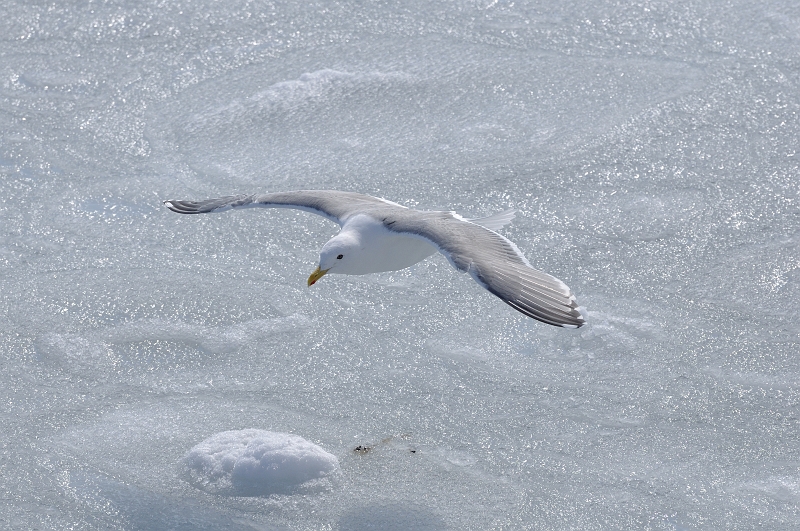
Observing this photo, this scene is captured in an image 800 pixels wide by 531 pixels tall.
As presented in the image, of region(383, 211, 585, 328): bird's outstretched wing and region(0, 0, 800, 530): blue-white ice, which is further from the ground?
region(383, 211, 585, 328): bird's outstretched wing

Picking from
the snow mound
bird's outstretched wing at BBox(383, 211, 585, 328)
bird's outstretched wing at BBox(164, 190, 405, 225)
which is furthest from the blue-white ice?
bird's outstretched wing at BBox(383, 211, 585, 328)

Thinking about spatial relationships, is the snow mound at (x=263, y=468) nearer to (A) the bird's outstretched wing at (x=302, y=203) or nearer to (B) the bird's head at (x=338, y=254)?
(B) the bird's head at (x=338, y=254)

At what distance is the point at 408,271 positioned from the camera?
15.4ft

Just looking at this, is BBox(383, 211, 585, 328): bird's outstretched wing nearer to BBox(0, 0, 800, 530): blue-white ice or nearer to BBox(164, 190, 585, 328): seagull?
BBox(164, 190, 585, 328): seagull

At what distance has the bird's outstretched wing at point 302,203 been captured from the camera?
14.4ft

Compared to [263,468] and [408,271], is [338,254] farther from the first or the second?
[263,468]

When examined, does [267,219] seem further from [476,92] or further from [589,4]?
[589,4]

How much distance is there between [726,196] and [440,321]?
1.63 metres

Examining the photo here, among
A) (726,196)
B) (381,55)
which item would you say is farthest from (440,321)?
(381,55)

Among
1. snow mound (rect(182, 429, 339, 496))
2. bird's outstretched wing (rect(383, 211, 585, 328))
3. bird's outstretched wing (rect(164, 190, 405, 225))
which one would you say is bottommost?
snow mound (rect(182, 429, 339, 496))

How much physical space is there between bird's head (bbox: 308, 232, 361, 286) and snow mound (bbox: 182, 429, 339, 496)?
70 centimetres

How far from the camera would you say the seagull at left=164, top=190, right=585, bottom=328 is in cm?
338

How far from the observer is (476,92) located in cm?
586

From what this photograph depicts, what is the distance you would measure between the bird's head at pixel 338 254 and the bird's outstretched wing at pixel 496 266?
16 centimetres
